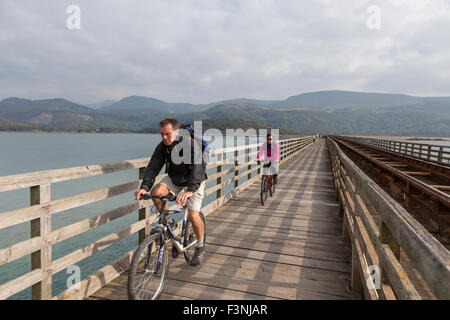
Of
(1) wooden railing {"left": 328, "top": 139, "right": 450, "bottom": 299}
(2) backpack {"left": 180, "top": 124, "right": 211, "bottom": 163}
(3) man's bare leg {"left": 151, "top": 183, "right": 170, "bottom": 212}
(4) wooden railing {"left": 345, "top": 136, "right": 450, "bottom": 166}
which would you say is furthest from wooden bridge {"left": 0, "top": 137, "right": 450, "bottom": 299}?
(4) wooden railing {"left": 345, "top": 136, "right": 450, "bottom": 166}

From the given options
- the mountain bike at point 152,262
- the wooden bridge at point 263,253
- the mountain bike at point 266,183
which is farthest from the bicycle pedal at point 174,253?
the mountain bike at point 266,183

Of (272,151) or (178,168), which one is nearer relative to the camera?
(178,168)

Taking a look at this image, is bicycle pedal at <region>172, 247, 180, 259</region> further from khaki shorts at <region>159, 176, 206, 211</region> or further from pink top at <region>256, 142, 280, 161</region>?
pink top at <region>256, 142, 280, 161</region>

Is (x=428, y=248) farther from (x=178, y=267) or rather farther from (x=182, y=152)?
(x=178, y=267)

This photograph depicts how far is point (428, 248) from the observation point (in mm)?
1392

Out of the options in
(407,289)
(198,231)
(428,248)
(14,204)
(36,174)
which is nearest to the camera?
(428,248)

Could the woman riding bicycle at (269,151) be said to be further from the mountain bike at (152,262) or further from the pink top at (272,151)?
the mountain bike at (152,262)

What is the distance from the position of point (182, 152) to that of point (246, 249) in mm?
2146

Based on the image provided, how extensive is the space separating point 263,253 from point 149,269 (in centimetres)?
202

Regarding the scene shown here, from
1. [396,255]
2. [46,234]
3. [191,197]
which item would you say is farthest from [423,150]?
[46,234]

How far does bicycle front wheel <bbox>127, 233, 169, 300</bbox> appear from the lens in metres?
2.94

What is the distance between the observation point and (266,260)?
14.2 ft

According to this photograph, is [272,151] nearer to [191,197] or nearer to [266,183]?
[266,183]
